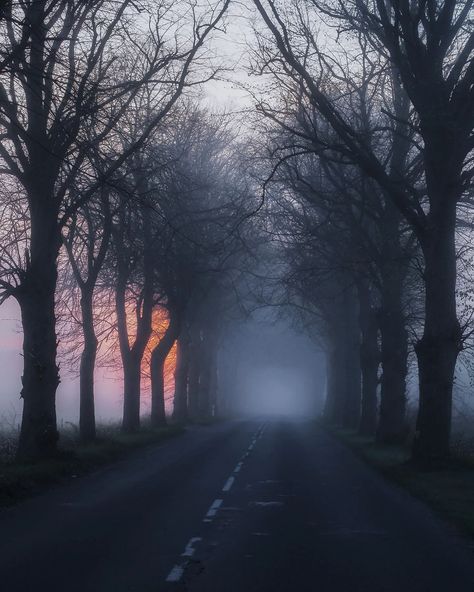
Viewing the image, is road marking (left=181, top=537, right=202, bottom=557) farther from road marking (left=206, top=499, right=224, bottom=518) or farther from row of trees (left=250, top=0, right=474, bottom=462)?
row of trees (left=250, top=0, right=474, bottom=462)

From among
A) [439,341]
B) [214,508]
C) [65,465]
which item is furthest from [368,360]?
[214,508]

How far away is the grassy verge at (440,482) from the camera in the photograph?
14768 mm

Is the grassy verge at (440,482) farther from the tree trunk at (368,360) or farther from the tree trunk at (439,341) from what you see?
the tree trunk at (368,360)

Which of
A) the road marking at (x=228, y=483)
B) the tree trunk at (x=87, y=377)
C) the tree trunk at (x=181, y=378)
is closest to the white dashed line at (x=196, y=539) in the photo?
the road marking at (x=228, y=483)

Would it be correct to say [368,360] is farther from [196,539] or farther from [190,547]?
→ [190,547]

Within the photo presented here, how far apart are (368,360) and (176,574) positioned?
28.6 m

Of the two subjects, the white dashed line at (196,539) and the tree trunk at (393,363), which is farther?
the tree trunk at (393,363)

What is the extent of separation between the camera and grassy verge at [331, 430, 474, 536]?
1477cm

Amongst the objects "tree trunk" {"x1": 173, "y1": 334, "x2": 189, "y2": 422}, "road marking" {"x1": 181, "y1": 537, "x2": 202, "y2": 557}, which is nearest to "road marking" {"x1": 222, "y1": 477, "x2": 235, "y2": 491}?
"road marking" {"x1": 181, "y1": 537, "x2": 202, "y2": 557}

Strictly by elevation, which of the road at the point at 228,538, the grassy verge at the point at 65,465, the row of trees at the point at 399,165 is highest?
the row of trees at the point at 399,165

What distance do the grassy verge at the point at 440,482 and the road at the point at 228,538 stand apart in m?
0.31

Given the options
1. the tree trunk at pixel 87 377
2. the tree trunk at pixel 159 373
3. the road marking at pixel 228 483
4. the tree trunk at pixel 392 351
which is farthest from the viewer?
the tree trunk at pixel 159 373

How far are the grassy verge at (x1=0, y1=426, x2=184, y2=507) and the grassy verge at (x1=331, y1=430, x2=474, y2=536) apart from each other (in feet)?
23.7

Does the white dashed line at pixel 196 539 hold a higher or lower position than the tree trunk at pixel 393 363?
lower
